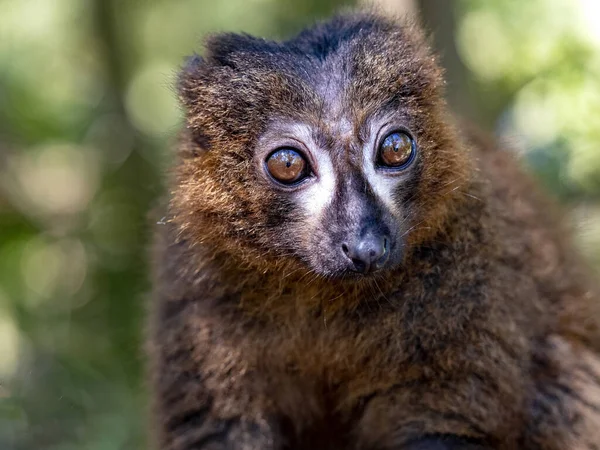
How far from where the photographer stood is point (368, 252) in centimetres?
304

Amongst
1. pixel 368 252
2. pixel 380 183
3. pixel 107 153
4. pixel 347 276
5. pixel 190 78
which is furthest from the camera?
pixel 107 153

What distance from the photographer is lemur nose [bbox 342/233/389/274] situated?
305 centimetres

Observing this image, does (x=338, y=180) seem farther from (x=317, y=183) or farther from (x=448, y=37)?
(x=448, y=37)

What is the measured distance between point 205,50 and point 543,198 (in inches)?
81.2

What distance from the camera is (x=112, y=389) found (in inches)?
232

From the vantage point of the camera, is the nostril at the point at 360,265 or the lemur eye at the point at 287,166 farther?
the lemur eye at the point at 287,166

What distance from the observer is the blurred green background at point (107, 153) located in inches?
212

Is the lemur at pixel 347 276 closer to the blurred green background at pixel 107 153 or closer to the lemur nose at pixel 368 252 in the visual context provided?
the lemur nose at pixel 368 252

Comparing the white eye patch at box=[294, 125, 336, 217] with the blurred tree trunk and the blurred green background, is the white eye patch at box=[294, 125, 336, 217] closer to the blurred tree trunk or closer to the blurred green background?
the blurred green background

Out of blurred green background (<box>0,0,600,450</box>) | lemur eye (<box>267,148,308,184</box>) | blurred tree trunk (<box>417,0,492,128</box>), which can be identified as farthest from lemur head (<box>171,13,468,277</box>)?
blurred tree trunk (<box>417,0,492,128</box>)

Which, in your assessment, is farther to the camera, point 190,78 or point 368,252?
point 190,78

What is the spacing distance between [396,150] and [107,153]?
596cm

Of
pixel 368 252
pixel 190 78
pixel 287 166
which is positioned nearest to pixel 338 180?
pixel 287 166

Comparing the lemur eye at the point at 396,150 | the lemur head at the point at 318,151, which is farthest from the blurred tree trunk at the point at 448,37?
the lemur eye at the point at 396,150
